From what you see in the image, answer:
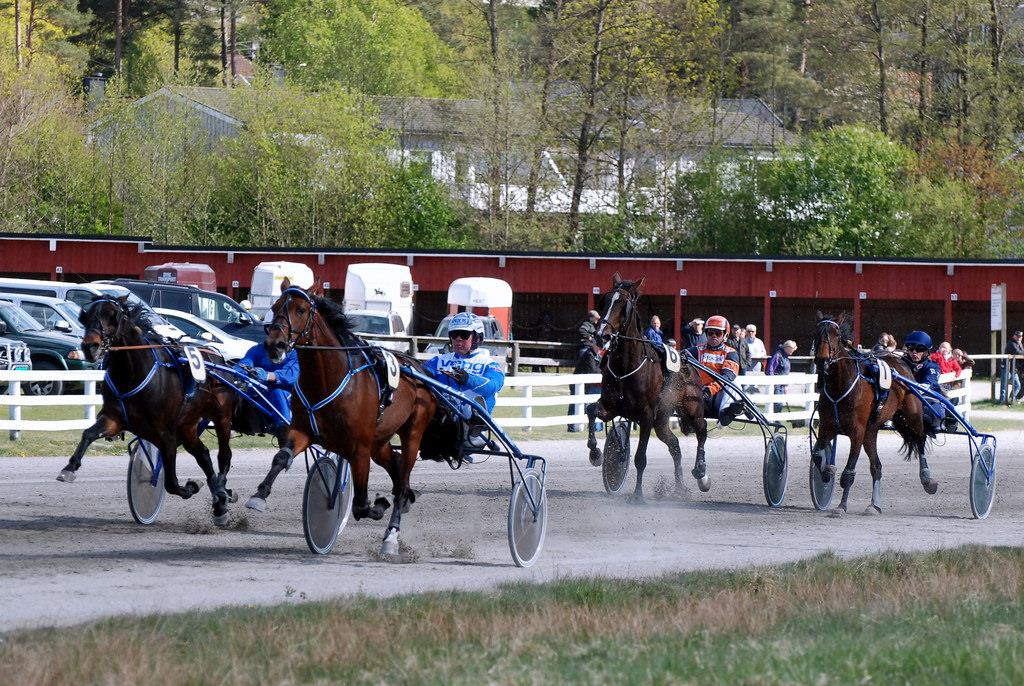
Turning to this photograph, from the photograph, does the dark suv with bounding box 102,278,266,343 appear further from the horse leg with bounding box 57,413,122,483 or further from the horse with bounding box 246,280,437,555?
the horse with bounding box 246,280,437,555

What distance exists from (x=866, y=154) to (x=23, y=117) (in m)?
32.8

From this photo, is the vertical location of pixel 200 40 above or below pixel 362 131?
above

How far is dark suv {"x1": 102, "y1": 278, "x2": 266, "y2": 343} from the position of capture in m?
27.9

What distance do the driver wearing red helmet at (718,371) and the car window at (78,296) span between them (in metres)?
15.2

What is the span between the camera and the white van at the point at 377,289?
3675 cm

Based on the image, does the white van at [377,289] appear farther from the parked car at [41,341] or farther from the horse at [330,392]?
the horse at [330,392]

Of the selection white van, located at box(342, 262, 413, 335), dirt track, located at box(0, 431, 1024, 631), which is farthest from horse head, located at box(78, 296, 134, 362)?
white van, located at box(342, 262, 413, 335)

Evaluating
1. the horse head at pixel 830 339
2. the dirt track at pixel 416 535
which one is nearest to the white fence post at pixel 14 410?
the dirt track at pixel 416 535

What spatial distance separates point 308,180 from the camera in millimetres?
55344

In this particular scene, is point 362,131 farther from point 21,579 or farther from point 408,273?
point 21,579

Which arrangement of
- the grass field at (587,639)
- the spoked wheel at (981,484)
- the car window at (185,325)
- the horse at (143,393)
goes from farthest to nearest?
1. the car window at (185,325)
2. the spoked wheel at (981,484)
3. the horse at (143,393)
4. the grass field at (587,639)

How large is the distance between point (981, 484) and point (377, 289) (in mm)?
24854

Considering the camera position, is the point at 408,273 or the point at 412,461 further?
the point at 408,273

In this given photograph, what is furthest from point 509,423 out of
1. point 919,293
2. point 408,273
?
point 919,293
